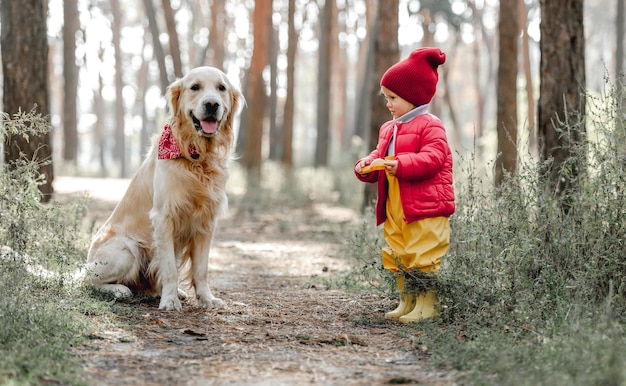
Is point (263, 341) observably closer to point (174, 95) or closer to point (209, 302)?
point (209, 302)

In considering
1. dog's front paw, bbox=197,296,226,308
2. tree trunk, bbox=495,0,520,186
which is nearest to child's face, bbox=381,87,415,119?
dog's front paw, bbox=197,296,226,308

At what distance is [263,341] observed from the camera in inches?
171

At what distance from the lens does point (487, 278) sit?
4.65 m

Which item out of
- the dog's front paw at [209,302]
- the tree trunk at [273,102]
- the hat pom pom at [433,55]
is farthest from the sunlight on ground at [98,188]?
the hat pom pom at [433,55]

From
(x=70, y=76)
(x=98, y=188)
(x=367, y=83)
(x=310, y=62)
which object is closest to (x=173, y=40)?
(x=98, y=188)

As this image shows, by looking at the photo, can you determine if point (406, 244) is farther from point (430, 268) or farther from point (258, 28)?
point (258, 28)

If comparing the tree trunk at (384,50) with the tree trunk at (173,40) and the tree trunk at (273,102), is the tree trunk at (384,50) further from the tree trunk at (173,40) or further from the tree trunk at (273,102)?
the tree trunk at (273,102)

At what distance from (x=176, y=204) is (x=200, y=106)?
748 mm

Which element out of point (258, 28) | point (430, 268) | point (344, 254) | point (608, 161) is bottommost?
point (344, 254)

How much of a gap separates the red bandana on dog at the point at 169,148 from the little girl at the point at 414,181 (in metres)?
1.31

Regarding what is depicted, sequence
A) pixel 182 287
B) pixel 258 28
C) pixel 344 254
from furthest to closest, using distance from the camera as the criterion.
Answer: pixel 258 28 < pixel 344 254 < pixel 182 287

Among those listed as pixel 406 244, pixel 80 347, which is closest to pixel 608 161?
pixel 406 244

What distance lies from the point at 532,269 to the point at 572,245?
333 millimetres

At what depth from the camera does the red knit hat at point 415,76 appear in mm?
4781
